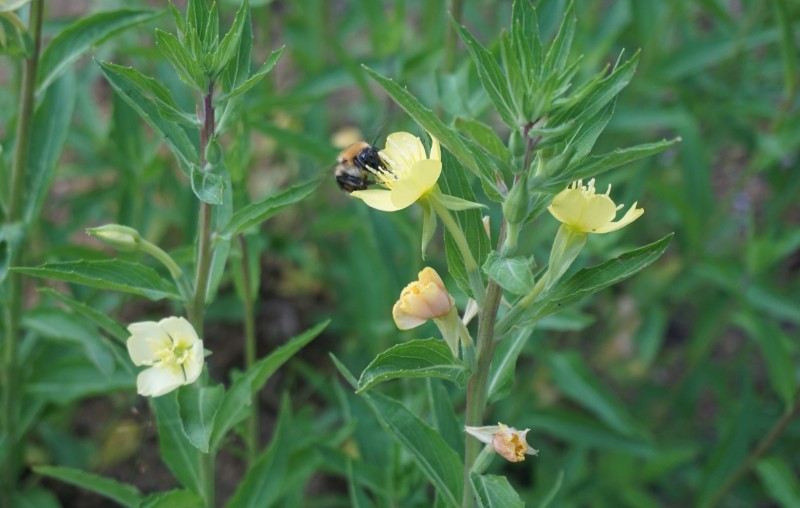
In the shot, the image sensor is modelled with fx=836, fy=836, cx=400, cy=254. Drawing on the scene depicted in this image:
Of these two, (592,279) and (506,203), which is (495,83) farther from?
(592,279)

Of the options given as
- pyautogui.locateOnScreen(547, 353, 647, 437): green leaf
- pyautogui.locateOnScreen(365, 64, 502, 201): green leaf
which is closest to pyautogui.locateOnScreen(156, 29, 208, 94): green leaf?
pyautogui.locateOnScreen(365, 64, 502, 201): green leaf

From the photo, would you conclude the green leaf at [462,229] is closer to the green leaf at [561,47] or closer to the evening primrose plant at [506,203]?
the evening primrose plant at [506,203]

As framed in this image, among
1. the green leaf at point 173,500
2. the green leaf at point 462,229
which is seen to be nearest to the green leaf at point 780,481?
the green leaf at point 462,229

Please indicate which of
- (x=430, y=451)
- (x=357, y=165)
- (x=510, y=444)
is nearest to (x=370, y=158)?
(x=357, y=165)

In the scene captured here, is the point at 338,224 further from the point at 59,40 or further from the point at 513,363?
the point at 513,363

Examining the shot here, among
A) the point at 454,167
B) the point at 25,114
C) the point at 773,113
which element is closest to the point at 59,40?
the point at 25,114
